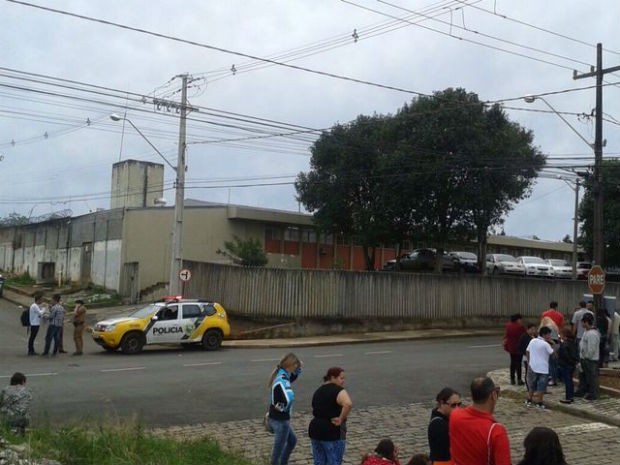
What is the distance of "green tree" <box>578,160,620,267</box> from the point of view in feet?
148

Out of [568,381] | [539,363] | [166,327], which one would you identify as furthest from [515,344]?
[166,327]

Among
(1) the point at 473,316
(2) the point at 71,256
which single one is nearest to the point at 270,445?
(1) the point at 473,316

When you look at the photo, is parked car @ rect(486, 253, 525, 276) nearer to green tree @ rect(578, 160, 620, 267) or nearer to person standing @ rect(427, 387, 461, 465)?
green tree @ rect(578, 160, 620, 267)

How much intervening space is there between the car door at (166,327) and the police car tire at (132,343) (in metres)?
0.36

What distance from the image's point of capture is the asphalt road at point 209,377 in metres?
13.8

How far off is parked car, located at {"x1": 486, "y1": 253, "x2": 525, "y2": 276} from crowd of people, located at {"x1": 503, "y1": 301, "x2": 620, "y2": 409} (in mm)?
29272

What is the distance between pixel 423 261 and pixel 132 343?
26.2 meters

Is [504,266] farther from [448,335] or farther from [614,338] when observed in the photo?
[614,338]

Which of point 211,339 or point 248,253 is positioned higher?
point 248,253

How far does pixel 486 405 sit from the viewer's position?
18.3ft

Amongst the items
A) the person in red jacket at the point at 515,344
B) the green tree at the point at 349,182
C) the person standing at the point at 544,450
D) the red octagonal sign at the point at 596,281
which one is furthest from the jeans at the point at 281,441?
the green tree at the point at 349,182

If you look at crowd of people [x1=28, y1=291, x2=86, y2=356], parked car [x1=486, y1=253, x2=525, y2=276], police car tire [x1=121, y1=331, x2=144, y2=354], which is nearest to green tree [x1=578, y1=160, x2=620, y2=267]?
parked car [x1=486, y1=253, x2=525, y2=276]

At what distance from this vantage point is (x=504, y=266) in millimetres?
47469

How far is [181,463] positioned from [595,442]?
24.9 feet
